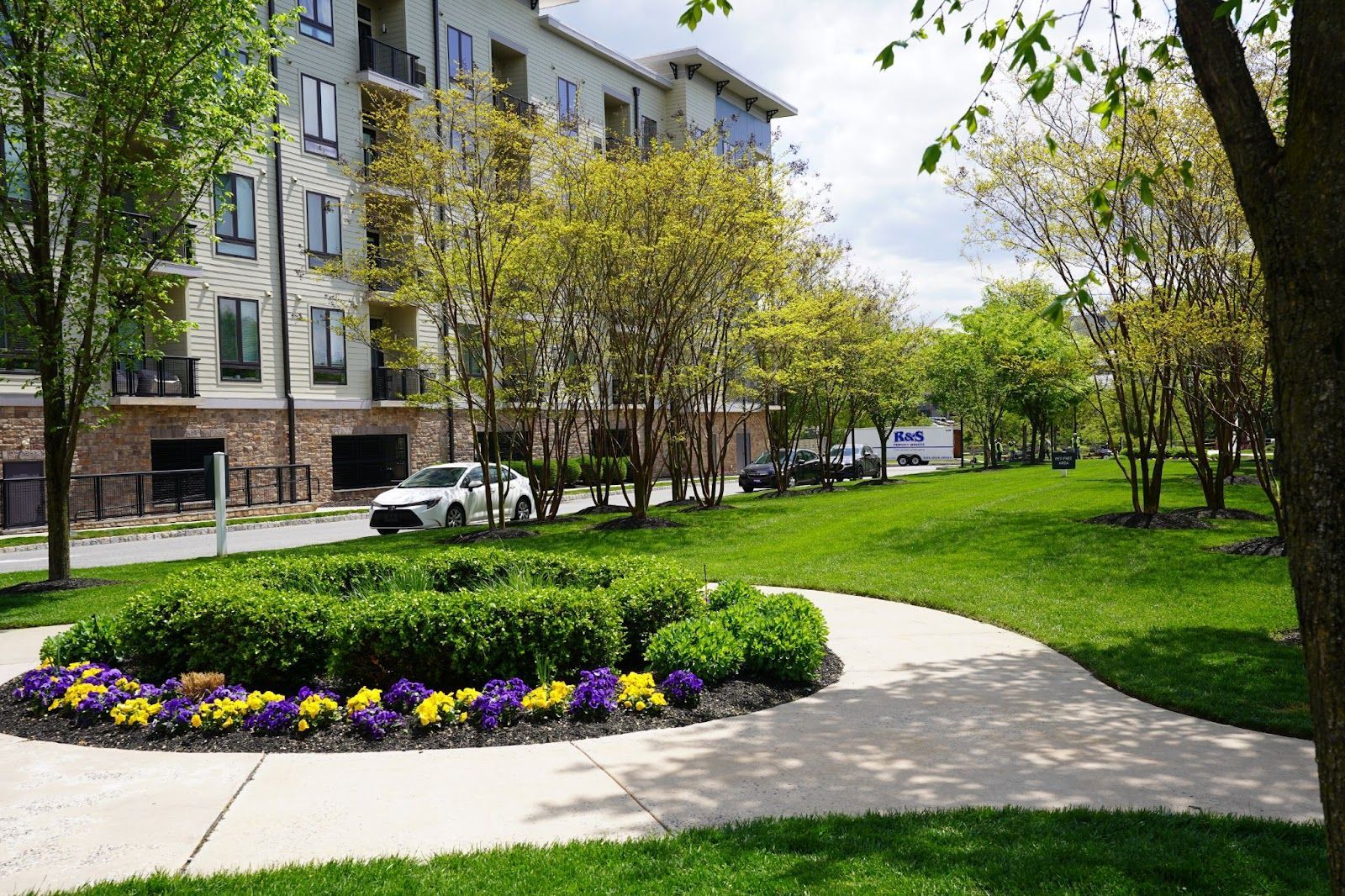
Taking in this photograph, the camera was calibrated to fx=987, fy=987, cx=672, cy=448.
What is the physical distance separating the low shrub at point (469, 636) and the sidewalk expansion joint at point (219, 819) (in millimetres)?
1254

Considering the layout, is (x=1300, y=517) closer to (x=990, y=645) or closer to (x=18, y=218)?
(x=990, y=645)

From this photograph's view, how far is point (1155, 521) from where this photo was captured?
16.3m

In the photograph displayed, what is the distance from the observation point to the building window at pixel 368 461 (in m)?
31.3

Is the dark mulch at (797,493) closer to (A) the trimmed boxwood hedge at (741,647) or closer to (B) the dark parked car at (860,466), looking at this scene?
(B) the dark parked car at (860,466)

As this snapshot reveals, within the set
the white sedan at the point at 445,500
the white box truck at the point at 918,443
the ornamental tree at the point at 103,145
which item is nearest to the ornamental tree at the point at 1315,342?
the ornamental tree at the point at 103,145

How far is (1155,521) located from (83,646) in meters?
15.3

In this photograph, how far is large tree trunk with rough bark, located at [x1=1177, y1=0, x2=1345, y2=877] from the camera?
2.65 meters

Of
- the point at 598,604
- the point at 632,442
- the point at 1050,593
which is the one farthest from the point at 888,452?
the point at 598,604

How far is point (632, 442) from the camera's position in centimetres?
2031

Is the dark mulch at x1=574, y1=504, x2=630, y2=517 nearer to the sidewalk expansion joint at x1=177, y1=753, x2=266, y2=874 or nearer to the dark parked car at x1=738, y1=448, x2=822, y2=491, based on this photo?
the dark parked car at x1=738, y1=448, x2=822, y2=491

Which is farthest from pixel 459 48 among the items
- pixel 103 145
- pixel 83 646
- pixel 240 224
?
pixel 83 646

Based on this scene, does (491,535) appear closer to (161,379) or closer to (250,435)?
(161,379)

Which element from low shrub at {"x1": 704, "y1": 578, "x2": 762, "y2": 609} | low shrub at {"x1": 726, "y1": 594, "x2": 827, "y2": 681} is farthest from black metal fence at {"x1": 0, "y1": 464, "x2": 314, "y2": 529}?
low shrub at {"x1": 726, "y1": 594, "x2": 827, "y2": 681}

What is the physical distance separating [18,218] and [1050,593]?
1410cm
